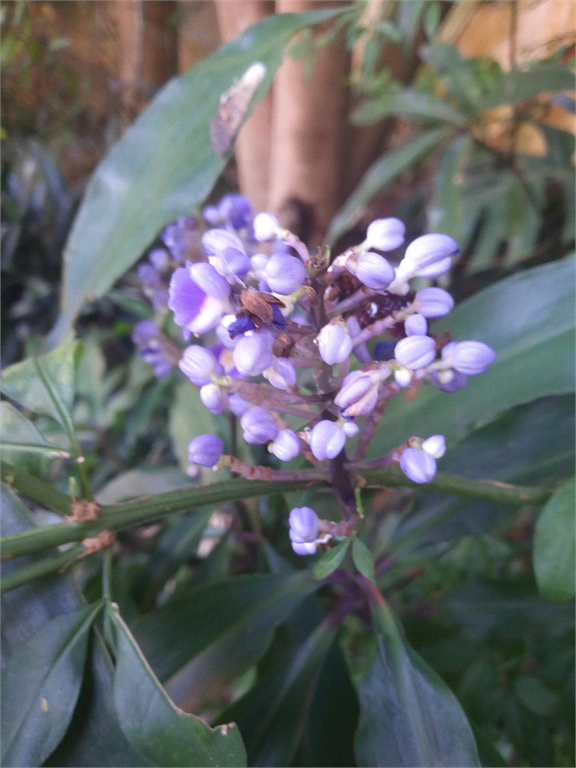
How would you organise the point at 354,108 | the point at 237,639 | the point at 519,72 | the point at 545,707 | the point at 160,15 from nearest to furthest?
the point at 237,639, the point at 545,707, the point at 519,72, the point at 354,108, the point at 160,15

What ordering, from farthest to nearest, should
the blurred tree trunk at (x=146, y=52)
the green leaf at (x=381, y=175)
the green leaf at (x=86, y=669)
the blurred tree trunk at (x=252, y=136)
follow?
the blurred tree trunk at (x=146, y=52), the blurred tree trunk at (x=252, y=136), the green leaf at (x=381, y=175), the green leaf at (x=86, y=669)

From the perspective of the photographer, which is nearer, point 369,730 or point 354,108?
point 369,730

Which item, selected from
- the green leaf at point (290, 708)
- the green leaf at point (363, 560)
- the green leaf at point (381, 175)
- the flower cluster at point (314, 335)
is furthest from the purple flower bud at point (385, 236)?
the green leaf at point (381, 175)

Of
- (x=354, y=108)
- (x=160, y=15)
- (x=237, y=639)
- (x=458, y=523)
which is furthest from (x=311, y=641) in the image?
(x=160, y=15)

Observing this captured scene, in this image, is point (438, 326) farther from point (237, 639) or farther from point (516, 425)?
point (237, 639)

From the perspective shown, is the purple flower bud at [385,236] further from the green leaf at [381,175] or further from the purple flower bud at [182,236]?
the green leaf at [381,175]

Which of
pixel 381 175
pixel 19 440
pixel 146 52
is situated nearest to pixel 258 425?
pixel 19 440

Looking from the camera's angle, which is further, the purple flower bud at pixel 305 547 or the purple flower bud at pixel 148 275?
the purple flower bud at pixel 148 275
